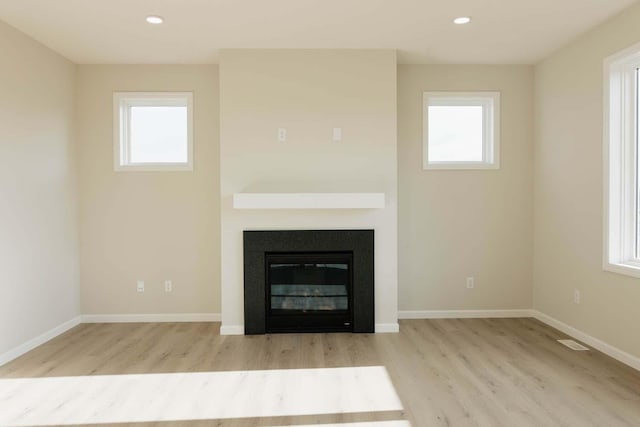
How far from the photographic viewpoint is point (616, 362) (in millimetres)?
3248

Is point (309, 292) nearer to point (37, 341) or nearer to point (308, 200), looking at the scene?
point (308, 200)

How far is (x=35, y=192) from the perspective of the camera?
Result: 377 centimetres

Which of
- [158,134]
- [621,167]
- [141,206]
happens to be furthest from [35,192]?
[621,167]

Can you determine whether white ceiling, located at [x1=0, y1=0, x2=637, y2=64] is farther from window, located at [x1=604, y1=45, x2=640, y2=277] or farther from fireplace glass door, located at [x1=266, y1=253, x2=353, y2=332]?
fireplace glass door, located at [x1=266, y1=253, x2=353, y2=332]

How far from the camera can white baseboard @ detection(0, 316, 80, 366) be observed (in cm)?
338

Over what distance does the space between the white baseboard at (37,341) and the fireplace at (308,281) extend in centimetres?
179

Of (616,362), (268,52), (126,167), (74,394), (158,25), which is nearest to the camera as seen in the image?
(74,394)

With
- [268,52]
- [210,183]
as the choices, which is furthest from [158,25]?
[210,183]

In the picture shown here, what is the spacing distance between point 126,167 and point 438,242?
335cm

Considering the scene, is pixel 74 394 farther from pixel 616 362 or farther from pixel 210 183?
pixel 616 362

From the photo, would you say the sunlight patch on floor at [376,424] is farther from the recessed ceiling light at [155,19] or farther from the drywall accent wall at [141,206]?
the recessed ceiling light at [155,19]

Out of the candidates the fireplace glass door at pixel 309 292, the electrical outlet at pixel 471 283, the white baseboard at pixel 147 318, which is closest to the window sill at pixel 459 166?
the electrical outlet at pixel 471 283

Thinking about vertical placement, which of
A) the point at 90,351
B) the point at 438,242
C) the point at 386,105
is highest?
the point at 386,105

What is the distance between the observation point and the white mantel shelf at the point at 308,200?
378 cm
